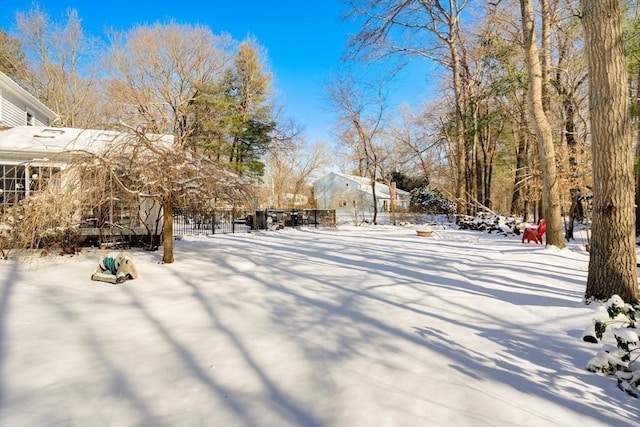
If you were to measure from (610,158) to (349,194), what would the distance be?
32.3 metres

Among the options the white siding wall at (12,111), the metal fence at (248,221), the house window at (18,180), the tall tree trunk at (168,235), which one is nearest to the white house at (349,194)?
the metal fence at (248,221)

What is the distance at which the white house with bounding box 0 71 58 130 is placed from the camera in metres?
12.0

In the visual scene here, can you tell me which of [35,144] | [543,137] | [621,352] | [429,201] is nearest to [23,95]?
[35,144]

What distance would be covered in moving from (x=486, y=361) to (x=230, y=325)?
2.59 meters

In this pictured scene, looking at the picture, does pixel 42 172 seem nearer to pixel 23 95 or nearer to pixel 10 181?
pixel 10 181

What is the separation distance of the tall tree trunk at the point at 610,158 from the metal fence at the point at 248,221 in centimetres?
1163

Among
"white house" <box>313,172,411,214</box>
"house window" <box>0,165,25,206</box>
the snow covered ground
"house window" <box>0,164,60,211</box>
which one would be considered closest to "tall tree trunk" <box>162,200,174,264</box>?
the snow covered ground

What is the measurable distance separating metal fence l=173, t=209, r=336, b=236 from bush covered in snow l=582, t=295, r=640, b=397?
12214 mm

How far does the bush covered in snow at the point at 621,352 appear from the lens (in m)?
2.42

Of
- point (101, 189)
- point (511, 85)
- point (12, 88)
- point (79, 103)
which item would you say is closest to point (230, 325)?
point (101, 189)

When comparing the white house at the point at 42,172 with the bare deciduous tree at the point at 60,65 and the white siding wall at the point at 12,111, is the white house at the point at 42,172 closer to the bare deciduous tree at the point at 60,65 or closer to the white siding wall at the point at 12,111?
the white siding wall at the point at 12,111

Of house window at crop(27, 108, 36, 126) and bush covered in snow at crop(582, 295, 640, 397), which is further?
house window at crop(27, 108, 36, 126)

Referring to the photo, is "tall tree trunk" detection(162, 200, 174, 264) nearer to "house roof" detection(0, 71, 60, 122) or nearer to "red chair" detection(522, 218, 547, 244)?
"house roof" detection(0, 71, 60, 122)

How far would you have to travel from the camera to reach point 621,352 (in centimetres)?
255
